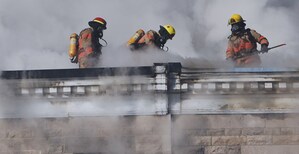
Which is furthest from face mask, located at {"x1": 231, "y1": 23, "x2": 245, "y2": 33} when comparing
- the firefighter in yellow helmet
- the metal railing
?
the metal railing

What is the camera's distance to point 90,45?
12086 mm

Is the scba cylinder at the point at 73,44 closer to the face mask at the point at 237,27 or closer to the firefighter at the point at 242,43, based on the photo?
the firefighter at the point at 242,43

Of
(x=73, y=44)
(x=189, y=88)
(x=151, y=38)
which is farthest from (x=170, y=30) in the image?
(x=189, y=88)

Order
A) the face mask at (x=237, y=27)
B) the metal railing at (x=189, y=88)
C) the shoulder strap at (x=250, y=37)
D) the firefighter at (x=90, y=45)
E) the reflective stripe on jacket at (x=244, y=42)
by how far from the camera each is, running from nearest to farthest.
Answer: the metal railing at (x=189, y=88), the firefighter at (x=90, y=45), the reflective stripe on jacket at (x=244, y=42), the shoulder strap at (x=250, y=37), the face mask at (x=237, y=27)

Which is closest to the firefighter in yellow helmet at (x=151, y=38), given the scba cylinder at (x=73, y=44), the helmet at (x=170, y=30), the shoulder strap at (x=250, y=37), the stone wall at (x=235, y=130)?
the helmet at (x=170, y=30)

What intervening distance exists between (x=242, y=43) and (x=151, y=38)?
1936mm

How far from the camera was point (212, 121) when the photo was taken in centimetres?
957

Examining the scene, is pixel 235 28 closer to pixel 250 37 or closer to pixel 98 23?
pixel 250 37

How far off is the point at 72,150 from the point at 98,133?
51cm

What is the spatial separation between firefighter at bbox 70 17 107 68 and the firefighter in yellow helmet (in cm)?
71

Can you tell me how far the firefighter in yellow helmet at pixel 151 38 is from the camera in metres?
12.1

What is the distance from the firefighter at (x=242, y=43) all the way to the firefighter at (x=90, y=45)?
8.86ft

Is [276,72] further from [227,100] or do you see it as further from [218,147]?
[218,147]

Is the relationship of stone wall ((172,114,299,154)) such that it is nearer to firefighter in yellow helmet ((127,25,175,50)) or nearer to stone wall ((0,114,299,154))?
stone wall ((0,114,299,154))
